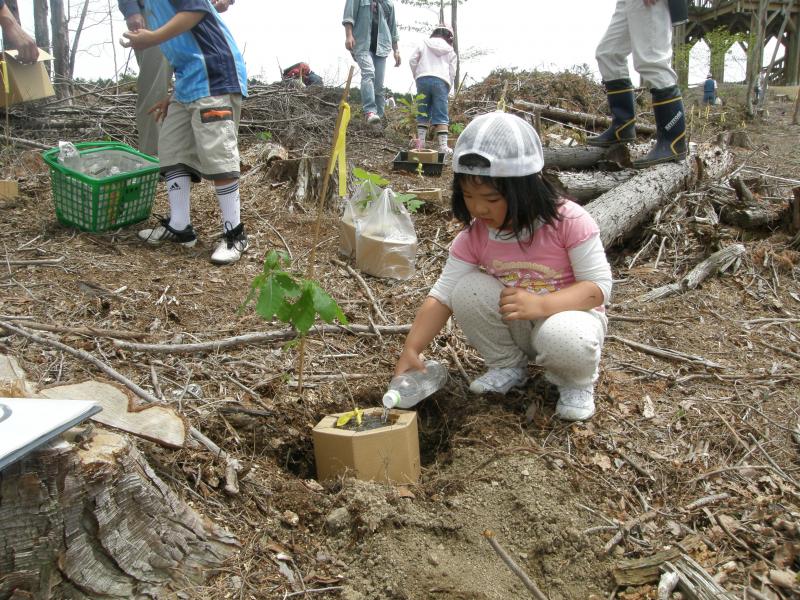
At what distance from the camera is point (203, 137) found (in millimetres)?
3611

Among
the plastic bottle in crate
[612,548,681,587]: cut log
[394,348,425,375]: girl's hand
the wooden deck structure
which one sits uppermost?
the wooden deck structure

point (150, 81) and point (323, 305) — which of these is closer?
point (323, 305)

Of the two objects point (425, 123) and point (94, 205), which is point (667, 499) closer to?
point (94, 205)

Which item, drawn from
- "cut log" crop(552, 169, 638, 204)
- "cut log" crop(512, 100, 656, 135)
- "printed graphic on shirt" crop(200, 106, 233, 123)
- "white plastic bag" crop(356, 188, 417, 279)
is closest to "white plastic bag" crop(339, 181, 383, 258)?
"white plastic bag" crop(356, 188, 417, 279)

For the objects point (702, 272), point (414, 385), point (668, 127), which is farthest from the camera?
point (668, 127)

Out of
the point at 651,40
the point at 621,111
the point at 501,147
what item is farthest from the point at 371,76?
the point at 501,147

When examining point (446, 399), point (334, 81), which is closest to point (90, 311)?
point (446, 399)

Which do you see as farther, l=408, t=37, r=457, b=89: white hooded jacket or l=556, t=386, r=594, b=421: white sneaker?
l=408, t=37, r=457, b=89: white hooded jacket

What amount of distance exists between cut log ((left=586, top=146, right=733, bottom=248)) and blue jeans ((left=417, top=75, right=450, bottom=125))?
9.31 feet

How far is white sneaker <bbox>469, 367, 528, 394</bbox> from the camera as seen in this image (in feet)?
8.09

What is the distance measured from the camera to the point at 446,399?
255cm

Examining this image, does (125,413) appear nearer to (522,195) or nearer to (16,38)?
(522,195)

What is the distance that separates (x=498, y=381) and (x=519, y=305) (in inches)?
17.0

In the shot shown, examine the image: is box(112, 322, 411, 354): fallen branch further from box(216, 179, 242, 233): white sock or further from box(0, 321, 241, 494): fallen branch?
box(216, 179, 242, 233): white sock
